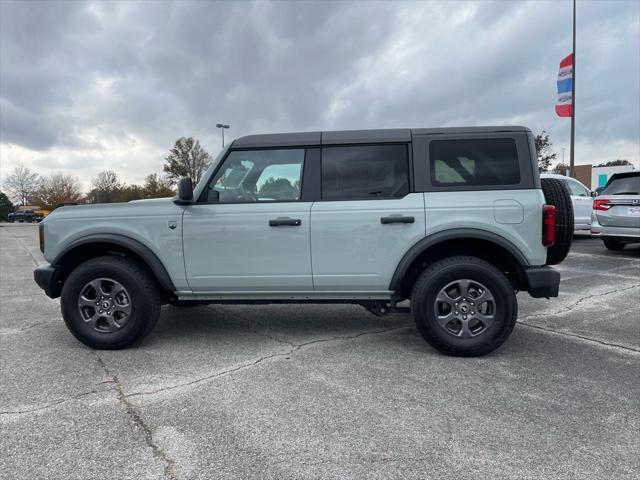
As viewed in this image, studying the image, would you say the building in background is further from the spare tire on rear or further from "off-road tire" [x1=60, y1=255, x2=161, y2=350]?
"off-road tire" [x1=60, y1=255, x2=161, y2=350]

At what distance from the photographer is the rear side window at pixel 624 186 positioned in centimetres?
899

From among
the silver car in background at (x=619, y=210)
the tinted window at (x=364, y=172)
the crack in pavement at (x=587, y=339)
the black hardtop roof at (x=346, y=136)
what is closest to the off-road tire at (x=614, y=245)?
the silver car in background at (x=619, y=210)

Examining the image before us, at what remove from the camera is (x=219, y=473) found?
2.22 meters

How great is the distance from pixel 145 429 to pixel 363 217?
2.21 m

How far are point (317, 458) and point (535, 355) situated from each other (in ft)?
7.91

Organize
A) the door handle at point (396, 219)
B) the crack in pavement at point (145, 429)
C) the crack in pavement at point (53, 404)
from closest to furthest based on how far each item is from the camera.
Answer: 1. the crack in pavement at point (145, 429)
2. the crack in pavement at point (53, 404)
3. the door handle at point (396, 219)

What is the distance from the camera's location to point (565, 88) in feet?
60.0

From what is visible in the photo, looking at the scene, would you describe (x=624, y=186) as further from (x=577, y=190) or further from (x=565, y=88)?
(x=565, y=88)

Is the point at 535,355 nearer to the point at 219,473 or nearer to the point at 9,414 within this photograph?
the point at 219,473

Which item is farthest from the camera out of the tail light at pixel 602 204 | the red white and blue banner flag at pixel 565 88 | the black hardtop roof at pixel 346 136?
the red white and blue banner flag at pixel 565 88

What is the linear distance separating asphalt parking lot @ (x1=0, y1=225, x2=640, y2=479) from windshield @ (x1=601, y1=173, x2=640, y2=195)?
5310 millimetres

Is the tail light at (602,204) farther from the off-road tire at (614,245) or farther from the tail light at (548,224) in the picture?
the tail light at (548,224)

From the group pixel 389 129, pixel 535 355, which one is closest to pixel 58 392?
pixel 389 129

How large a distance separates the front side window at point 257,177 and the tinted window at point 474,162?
1175mm
